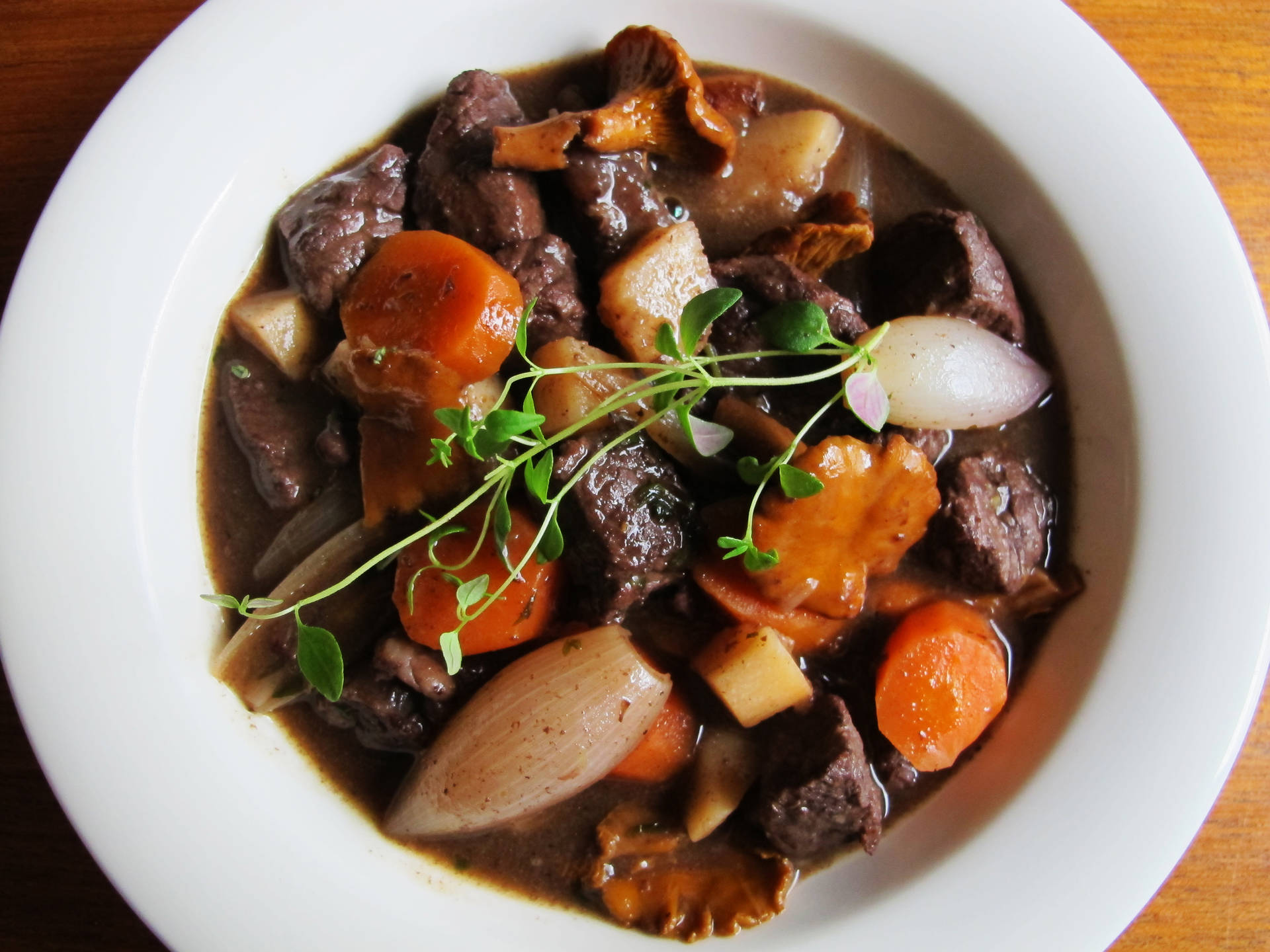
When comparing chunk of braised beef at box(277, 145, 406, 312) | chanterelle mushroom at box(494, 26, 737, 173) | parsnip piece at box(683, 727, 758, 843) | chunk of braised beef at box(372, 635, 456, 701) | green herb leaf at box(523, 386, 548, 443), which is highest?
chanterelle mushroom at box(494, 26, 737, 173)

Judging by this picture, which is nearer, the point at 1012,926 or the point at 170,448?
the point at 1012,926

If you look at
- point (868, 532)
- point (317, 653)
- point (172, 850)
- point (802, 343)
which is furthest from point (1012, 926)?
point (172, 850)

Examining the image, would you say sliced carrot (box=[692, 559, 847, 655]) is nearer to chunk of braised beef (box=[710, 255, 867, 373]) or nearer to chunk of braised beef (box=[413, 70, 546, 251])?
chunk of braised beef (box=[710, 255, 867, 373])

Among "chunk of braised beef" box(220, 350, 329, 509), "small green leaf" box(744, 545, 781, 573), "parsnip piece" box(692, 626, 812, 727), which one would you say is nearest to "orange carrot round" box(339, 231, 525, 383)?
"chunk of braised beef" box(220, 350, 329, 509)

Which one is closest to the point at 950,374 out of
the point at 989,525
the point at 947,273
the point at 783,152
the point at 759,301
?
the point at 947,273

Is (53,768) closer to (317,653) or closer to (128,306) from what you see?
(317,653)

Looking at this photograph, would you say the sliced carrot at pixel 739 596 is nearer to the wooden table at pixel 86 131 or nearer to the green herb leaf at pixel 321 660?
the green herb leaf at pixel 321 660
